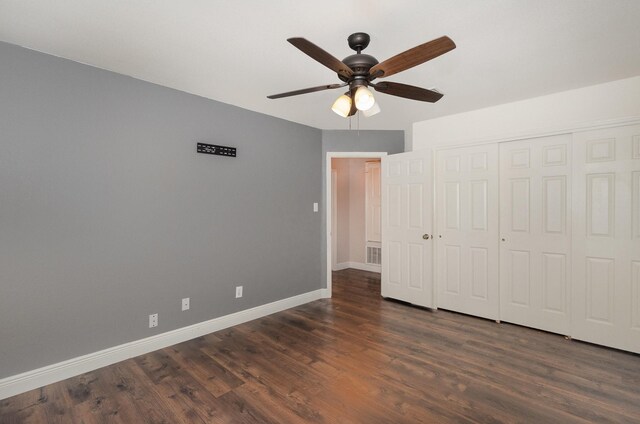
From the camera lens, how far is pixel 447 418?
1.90m

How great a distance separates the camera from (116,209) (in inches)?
104

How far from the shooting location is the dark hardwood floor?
76.9 inches

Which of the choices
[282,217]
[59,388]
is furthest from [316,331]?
[59,388]

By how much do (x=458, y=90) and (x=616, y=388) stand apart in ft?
9.01

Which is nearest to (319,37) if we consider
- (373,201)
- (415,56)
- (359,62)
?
(359,62)

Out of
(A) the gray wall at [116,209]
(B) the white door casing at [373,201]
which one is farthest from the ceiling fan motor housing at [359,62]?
(B) the white door casing at [373,201]

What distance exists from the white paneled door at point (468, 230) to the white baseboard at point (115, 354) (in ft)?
7.49

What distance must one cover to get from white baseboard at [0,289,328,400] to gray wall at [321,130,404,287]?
4.52 feet

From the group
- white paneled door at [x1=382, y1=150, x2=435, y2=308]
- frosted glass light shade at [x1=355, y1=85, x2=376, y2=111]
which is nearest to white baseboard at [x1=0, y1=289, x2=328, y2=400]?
white paneled door at [x1=382, y1=150, x2=435, y2=308]

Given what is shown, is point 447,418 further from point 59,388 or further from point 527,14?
point 59,388

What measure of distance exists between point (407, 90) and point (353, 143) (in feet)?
8.14

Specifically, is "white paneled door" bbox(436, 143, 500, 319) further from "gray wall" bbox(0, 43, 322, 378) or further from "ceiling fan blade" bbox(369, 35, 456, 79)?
"ceiling fan blade" bbox(369, 35, 456, 79)

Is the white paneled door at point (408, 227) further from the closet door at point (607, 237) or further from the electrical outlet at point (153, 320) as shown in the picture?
the electrical outlet at point (153, 320)

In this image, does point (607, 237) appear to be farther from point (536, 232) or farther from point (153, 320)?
point (153, 320)
